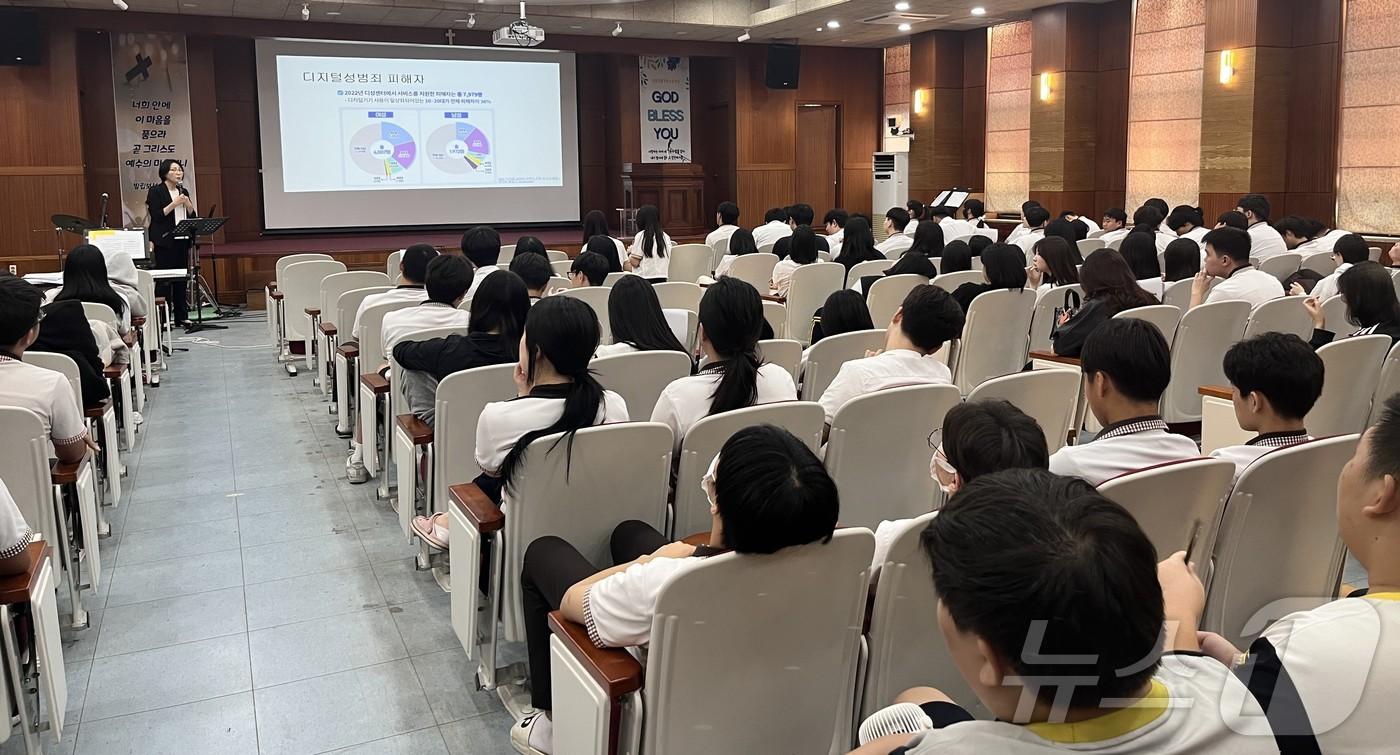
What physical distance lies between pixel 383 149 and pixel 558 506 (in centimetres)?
1116

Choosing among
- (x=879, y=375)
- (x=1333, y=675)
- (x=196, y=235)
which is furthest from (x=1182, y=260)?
(x=196, y=235)

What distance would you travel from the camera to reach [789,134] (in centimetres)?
1545

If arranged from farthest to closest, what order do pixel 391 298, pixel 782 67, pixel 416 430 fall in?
pixel 782 67 < pixel 391 298 < pixel 416 430

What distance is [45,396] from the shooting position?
3389 mm

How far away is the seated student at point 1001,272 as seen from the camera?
5.52 metres

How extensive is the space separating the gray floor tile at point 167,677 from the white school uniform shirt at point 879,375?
6.47 feet

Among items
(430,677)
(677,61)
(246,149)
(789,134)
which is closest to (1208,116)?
(789,134)

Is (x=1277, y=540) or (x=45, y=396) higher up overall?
(x=45, y=396)

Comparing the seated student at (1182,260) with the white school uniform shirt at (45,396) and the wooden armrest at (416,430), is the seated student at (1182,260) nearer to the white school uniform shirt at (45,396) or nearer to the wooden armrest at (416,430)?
the wooden armrest at (416,430)

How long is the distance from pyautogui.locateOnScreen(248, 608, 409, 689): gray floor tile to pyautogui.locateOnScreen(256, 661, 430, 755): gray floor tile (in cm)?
8

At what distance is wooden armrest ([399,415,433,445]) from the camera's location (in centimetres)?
361

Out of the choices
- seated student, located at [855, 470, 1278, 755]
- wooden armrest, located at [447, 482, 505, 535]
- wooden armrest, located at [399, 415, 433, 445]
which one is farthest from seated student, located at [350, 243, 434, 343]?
seated student, located at [855, 470, 1278, 755]

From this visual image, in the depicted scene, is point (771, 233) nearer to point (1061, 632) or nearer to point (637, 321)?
point (637, 321)

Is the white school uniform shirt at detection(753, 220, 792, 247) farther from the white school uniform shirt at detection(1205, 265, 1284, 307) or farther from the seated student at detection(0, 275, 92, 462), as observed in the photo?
the seated student at detection(0, 275, 92, 462)
